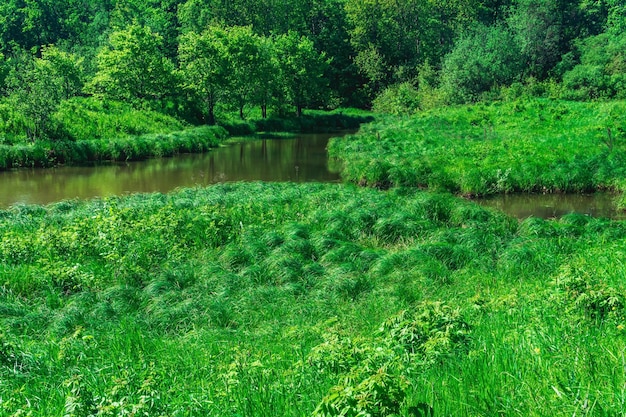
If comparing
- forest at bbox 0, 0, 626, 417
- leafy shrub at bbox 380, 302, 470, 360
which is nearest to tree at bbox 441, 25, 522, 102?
forest at bbox 0, 0, 626, 417

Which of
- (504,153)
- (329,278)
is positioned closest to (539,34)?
(504,153)

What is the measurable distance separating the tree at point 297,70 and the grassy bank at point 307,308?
3720cm

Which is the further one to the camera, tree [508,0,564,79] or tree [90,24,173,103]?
tree [508,0,564,79]

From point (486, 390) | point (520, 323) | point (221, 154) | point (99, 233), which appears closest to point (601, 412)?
point (486, 390)

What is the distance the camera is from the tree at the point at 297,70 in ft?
172

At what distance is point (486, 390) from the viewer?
3.76 metres

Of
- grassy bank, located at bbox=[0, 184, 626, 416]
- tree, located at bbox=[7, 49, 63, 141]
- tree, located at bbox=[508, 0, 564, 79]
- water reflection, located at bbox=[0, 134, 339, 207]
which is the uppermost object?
tree, located at bbox=[508, 0, 564, 79]

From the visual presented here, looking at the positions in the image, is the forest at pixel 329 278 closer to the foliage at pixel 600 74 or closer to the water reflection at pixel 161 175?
the water reflection at pixel 161 175

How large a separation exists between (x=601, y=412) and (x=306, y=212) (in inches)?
449

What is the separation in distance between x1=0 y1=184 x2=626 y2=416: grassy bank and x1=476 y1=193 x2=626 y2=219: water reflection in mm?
3255

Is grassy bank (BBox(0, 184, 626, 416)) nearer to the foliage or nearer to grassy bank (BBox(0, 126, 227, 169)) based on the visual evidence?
grassy bank (BBox(0, 126, 227, 169))

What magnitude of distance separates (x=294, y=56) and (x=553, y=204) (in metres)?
40.0

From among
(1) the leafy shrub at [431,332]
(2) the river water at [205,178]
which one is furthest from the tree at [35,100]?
(1) the leafy shrub at [431,332]

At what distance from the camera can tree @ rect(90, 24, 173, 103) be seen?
39125 mm
